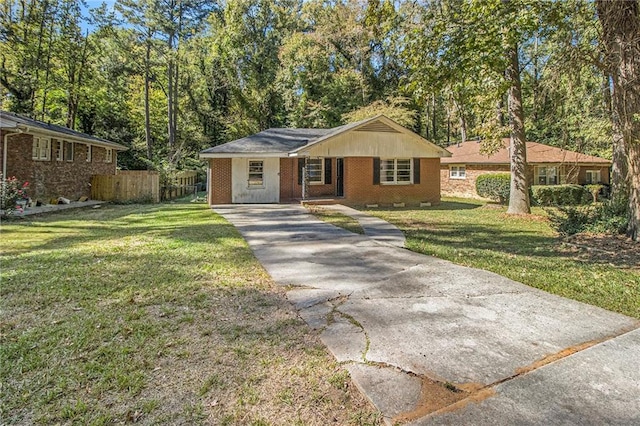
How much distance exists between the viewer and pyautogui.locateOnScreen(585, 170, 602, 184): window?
75.6ft

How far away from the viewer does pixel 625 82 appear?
7.78 metres

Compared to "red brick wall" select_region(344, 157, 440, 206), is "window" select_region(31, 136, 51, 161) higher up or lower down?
higher up

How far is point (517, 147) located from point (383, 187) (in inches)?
223

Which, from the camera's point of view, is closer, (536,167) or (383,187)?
(383,187)

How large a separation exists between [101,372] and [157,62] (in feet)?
96.3

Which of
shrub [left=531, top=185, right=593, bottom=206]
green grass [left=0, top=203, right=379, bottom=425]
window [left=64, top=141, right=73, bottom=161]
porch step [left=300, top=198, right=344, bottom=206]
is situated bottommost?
green grass [left=0, top=203, right=379, bottom=425]

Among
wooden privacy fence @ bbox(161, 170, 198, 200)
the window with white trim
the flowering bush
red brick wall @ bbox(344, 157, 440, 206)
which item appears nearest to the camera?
the flowering bush

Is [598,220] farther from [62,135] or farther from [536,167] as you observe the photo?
[62,135]

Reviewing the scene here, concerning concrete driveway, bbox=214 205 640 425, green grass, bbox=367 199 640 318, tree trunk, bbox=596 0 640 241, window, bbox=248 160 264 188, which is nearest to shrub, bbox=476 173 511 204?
green grass, bbox=367 199 640 318

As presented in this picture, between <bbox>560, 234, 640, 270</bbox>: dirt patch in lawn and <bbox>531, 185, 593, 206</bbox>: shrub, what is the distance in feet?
36.4

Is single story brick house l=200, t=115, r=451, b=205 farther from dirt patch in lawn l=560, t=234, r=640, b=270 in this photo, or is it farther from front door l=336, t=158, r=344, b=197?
dirt patch in lawn l=560, t=234, r=640, b=270

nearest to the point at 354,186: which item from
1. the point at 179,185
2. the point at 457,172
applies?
the point at 179,185

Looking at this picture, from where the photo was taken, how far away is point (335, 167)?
61.1 ft

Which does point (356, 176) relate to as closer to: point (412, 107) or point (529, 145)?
point (529, 145)
